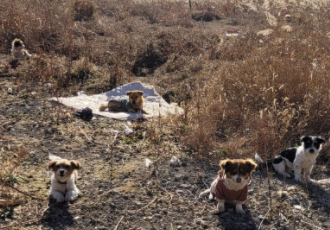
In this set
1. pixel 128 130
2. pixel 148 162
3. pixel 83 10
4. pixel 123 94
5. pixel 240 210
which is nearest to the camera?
pixel 240 210

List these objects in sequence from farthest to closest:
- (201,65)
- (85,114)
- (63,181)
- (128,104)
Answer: (201,65) → (128,104) → (85,114) → (63,181)

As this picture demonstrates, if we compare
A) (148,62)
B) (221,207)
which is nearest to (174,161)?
(221,207)

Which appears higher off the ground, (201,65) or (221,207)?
(201,65)

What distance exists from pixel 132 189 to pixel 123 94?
3784 mm

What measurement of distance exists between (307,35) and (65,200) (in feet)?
17.0

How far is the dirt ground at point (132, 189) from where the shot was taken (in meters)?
3.64

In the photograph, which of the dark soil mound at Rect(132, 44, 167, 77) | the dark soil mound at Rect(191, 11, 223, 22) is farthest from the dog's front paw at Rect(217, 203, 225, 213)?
the dark soil mound at Rect(191, 11, 223, 22)

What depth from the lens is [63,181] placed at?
3867 mm

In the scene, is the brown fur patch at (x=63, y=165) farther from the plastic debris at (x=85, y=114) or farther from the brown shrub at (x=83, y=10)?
the brown shrub at (x=83, y=10)

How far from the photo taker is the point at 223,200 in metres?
3.76

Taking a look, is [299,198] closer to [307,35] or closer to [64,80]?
[307,35]

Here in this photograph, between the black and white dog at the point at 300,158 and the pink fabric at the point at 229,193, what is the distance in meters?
1.16

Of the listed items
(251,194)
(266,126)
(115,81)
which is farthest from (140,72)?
(251,194)

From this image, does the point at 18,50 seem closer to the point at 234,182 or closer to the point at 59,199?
the point at 59,199
